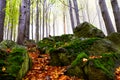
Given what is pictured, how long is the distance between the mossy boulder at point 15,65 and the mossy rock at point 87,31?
334cm

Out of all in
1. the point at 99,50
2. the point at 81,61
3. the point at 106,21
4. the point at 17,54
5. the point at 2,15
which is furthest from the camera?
the point at 106,21

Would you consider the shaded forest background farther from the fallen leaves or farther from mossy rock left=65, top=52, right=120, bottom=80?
mossy rock left=65, top=52, right=120, bottom=80

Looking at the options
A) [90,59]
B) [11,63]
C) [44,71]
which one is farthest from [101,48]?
[11,63]

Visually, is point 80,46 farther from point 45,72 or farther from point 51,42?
point 51,42

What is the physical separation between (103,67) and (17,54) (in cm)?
231

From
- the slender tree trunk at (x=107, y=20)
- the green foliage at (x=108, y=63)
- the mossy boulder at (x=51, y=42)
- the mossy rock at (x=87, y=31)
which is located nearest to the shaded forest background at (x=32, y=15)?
the slender tree trunk at (x=107, y=20)

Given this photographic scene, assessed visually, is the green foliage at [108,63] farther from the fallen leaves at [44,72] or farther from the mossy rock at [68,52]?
the mossy rock at [68,52]

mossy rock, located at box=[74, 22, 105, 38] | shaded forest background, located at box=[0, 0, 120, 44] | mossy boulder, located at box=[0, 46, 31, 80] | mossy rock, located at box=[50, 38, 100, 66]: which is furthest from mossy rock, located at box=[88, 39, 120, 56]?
shaded forest background, located at box=[0, 0, 120, 44]

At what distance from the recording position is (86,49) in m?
5.98

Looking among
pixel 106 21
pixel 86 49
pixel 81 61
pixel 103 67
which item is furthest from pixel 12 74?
pixel 106 21

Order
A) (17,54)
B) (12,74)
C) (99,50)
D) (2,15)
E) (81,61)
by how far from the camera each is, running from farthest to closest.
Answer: (2,15), (99,50), (17,54), (81,61), (12,74)

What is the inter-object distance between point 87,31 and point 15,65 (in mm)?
4201

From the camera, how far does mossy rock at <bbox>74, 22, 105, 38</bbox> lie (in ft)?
26.0

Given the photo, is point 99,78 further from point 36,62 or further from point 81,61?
point 36,62
